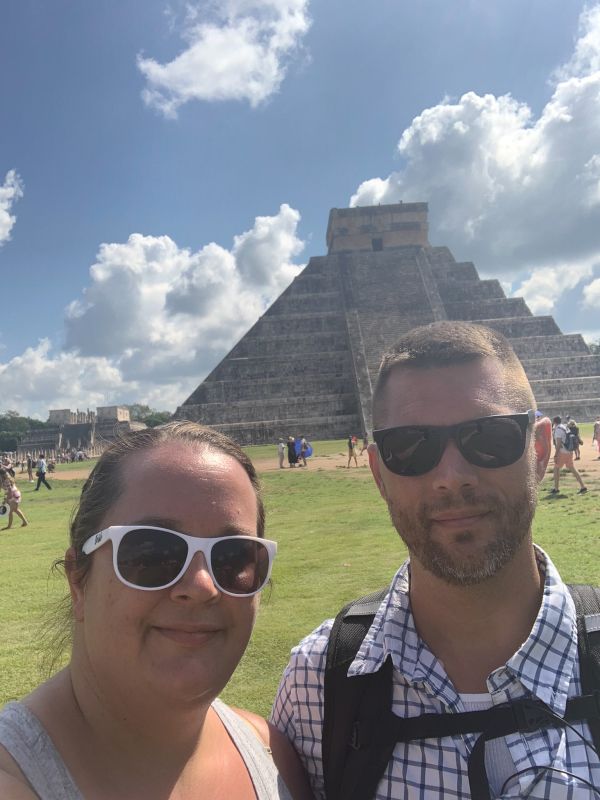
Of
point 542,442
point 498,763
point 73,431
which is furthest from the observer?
point 73,431

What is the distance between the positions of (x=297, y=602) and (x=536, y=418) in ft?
13.5

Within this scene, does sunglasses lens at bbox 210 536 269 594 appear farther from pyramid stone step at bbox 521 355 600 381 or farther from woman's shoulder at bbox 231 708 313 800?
pyramid stone step at bbox 521 355 600 381

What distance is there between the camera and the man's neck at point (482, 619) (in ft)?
5.11

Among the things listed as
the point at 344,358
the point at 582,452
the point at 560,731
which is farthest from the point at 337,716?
the point at 344,358

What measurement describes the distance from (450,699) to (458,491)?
0.52 meters

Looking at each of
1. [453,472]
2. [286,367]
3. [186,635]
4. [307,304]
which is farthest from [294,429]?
[186,635]

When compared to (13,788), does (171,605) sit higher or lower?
higher

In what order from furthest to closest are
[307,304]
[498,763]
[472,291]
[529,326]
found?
[472,291] < [307,304] < [529,326] < [498,763]

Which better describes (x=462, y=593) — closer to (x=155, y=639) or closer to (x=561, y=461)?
(x=155, y=639)

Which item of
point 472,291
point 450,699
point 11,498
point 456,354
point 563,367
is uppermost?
point 472,291

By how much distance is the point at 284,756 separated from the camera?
1674mm

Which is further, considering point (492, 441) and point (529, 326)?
point (529, 326)

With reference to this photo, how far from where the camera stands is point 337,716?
1567mm

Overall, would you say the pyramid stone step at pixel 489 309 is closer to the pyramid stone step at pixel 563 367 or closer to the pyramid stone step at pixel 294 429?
the pyramid stone step at pixel 563 367
